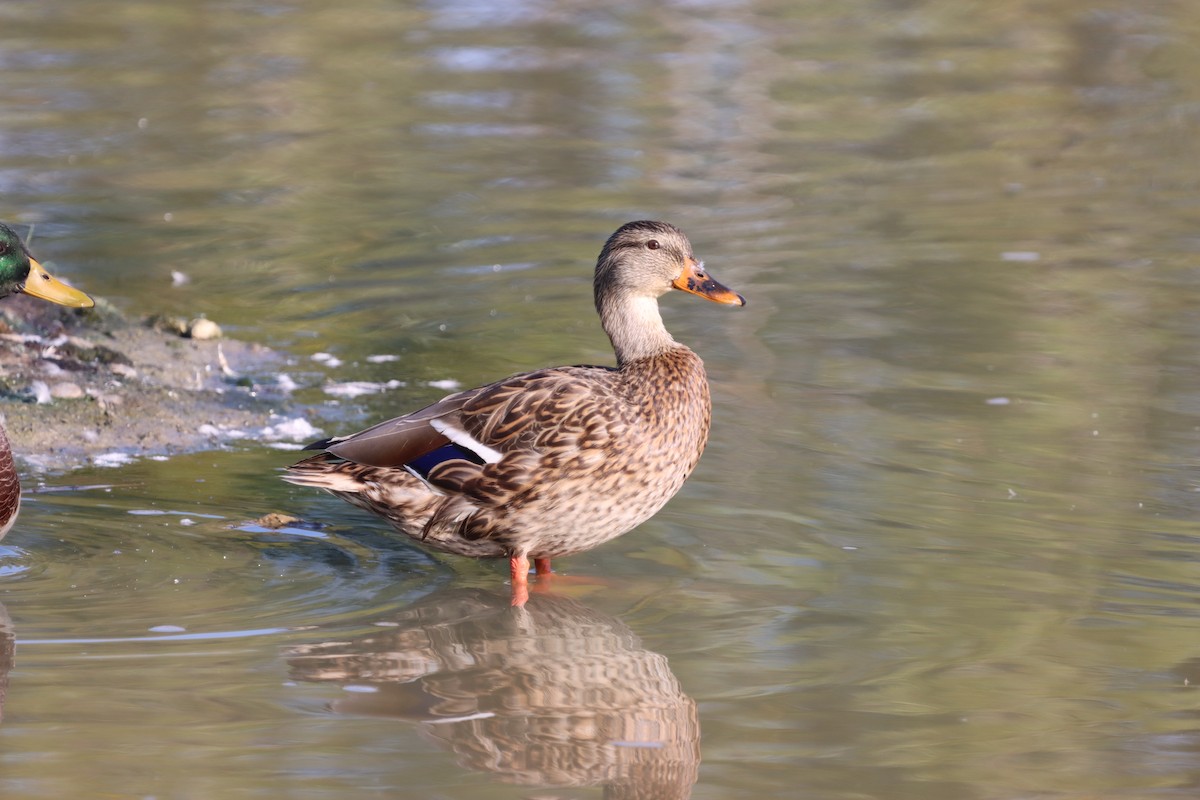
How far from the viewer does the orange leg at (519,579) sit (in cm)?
595

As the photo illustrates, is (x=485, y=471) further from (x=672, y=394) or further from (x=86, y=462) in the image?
(x=86, y=462)

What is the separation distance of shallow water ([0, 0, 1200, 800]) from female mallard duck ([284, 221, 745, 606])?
0.21 m

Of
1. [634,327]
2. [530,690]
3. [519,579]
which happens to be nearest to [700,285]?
[634,327]

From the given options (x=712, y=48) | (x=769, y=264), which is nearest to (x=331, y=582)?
(x=769, y=264)

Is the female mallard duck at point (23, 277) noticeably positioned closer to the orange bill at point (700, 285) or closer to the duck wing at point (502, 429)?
the duck wing at point (502, 429)

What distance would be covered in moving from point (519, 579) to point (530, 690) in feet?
2.81

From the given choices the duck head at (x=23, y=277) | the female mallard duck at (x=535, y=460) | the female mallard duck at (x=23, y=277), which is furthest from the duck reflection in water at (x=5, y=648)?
the duck head at (x=23, y=277)

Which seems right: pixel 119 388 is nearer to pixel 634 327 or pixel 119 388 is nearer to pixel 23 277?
pixel 23 277

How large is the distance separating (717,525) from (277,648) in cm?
178

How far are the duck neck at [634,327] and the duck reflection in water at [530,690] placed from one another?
93 centimetres

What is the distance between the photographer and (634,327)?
21.2 feet

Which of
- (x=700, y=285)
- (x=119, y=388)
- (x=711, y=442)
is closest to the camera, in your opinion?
(x=700, y=285)

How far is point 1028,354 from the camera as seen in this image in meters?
8.40

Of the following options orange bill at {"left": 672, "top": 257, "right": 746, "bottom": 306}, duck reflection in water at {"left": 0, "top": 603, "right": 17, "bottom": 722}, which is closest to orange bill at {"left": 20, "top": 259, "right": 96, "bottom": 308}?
duck reflection in water at {"left": 0, "top": 603, "right": 17, "bottom": 722}
